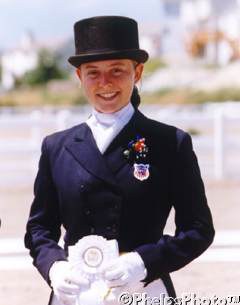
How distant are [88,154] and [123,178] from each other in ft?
0.46

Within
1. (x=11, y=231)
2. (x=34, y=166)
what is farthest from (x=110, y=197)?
(x=34, y=166)

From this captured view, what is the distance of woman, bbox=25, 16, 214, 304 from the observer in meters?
2.41

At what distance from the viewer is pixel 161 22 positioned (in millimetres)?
116938

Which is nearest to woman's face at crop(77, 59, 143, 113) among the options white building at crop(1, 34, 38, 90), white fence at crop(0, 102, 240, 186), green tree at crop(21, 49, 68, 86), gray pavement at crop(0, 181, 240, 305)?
gray pavement at crop(0, 181, 240, 305)

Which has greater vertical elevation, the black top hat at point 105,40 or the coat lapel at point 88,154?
the black top hat at point 105,40

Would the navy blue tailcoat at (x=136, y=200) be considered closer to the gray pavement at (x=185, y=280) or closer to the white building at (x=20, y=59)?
the gray pavement at (x=185, y=280)

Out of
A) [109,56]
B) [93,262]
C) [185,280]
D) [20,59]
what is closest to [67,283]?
[93,262]

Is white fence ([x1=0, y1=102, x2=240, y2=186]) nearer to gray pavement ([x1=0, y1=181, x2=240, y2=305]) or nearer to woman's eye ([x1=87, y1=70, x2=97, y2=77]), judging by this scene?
gray pavement ([x1=0, y1=181, x2=240, y2=305])

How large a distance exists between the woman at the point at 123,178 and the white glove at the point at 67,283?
3cm

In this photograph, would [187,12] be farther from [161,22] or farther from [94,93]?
[94,93]

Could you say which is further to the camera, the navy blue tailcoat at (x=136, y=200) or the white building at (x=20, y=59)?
the white building at (x=20, y=59)

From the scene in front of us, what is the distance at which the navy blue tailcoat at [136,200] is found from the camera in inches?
94.9

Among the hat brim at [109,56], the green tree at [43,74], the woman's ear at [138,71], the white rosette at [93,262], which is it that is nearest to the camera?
the white rosette at [93,262]

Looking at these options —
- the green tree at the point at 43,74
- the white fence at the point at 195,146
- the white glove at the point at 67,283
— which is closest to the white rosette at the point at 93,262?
the white glove at the point at 67,283
